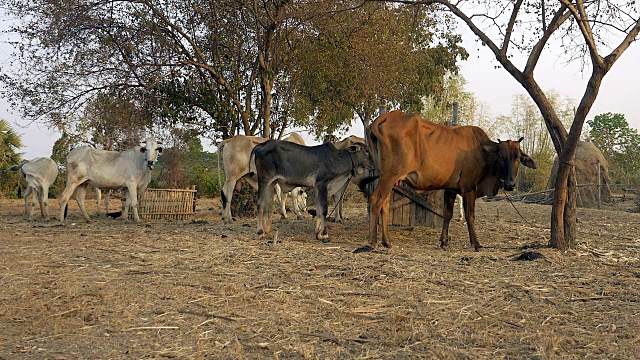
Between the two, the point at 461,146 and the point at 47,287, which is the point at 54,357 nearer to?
the point at 47,287

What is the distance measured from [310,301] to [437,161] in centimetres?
405

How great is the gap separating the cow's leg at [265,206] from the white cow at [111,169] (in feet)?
14.6

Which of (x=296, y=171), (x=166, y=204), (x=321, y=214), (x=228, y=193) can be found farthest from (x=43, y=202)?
(x=321, y=214)

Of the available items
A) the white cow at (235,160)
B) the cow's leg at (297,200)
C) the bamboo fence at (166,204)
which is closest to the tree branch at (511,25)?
the white cow at (235,160)

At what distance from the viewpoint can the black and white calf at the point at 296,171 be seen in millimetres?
9547

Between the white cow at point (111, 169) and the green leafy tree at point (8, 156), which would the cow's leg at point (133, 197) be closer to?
the white cow at point (111, 169)

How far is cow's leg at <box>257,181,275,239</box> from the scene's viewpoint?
9602 millimetres

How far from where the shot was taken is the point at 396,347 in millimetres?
4000

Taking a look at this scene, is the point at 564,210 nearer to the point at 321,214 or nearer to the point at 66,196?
the point at 321,214

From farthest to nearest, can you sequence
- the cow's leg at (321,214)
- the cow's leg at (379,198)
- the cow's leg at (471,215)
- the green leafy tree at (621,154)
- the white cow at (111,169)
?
1. the green leafy tree at (621,154)
2. the white cow at (111,169)
3. the cow's leg at (321,214)
4. the cow's leg at (471,215)
5. the cow's leg at (379,198)

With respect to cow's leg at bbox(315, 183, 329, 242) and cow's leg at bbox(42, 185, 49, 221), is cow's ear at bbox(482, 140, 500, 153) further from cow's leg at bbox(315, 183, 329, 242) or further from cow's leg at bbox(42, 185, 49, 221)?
cow's leg at bbox(42, 185, 49, 221)

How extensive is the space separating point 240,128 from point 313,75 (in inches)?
92.2

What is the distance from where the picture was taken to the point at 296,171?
31.4 feet

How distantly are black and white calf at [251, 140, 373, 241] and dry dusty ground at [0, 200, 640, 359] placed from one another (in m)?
0.71
